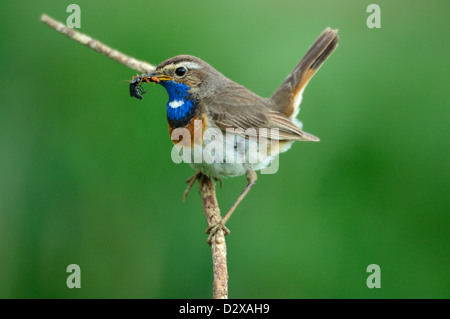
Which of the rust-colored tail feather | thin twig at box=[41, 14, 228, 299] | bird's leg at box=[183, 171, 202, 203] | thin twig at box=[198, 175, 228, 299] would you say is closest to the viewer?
thin twig at box=[198, 175, 228, 299]

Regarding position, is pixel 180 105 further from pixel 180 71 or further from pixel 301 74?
pixel 301 74

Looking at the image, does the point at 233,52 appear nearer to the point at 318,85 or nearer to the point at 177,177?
the point at 318,85

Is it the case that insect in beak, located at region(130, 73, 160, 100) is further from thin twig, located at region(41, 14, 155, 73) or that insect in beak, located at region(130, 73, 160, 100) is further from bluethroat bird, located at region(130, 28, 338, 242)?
thin twig, located at region(41, 14, 155, 73)

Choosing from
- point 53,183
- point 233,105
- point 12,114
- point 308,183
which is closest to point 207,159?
point 233,105

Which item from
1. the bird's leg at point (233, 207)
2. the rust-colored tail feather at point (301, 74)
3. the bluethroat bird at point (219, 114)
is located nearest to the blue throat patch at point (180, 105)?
the bluethroat bird at point (219, 114)

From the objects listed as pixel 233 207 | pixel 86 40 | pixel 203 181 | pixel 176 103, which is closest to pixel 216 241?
pixel 233 207

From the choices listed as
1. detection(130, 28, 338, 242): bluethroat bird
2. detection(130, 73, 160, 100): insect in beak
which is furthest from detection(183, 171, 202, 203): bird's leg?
detection(130, 73, 160, 100): insect in beak

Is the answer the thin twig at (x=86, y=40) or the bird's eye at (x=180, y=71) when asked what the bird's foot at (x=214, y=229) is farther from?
the thin twig at (x=86, y=40)
